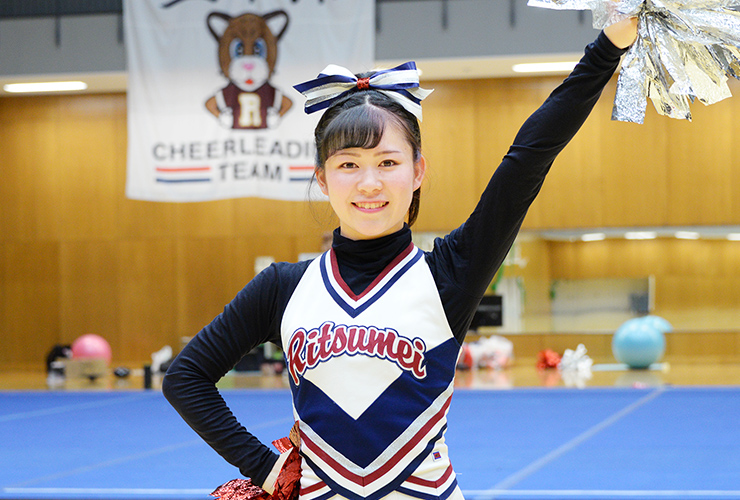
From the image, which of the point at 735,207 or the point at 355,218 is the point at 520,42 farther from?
the point at 355,218

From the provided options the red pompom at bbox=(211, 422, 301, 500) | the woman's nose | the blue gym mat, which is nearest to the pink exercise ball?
the blue gym mat

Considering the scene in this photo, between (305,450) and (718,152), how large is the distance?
10164mm

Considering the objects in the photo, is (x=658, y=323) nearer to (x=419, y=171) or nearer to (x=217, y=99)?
(x=217, y=99)

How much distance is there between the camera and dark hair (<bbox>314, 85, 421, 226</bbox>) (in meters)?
1.25

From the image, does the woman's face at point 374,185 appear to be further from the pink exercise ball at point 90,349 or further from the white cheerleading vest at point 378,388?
the pink exercise ball at point 90,349

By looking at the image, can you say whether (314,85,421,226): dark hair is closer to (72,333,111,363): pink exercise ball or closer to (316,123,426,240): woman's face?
(316,123,426,240): woman's face

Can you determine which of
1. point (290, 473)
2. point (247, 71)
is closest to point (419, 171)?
point (290, 473)

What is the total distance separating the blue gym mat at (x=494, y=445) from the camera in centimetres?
374

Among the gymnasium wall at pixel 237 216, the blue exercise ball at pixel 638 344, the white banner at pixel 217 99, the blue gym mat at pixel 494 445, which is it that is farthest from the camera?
the gymnasium wall at pixel 237 216

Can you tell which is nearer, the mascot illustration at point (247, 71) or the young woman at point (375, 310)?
the young woman at point (375, 310)

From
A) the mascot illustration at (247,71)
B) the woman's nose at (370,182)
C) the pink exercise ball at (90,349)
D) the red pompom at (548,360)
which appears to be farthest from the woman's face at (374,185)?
the pink exercise ball at (90,349)

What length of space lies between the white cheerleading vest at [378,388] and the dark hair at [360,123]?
20cm

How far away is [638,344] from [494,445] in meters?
4.50

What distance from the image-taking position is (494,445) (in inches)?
190
